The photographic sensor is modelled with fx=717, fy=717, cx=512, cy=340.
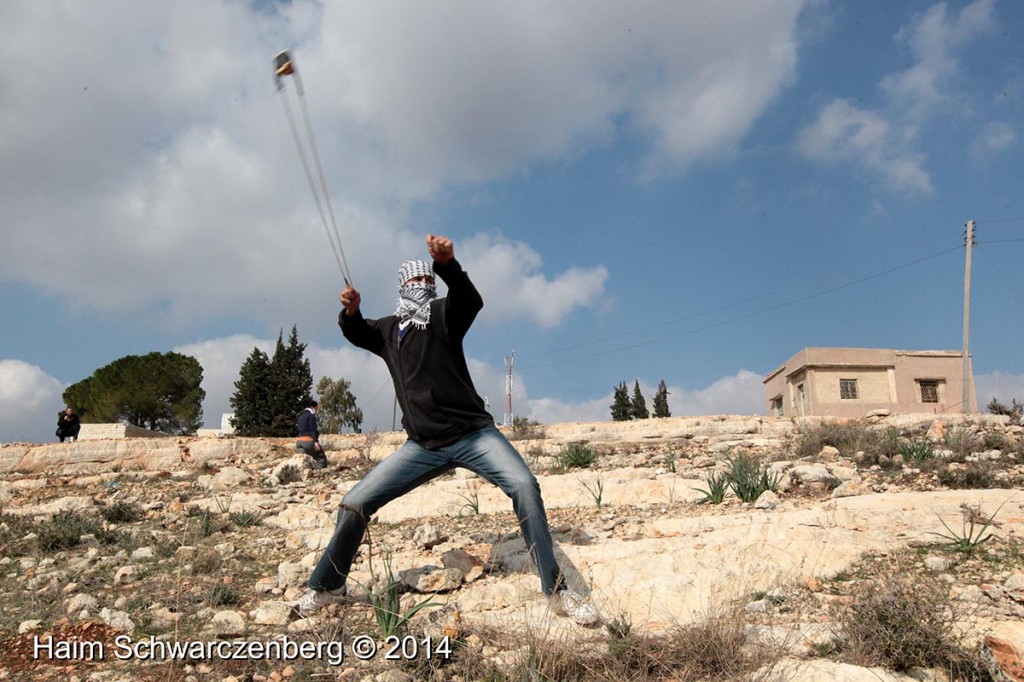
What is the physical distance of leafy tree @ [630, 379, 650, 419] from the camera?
48219 mm

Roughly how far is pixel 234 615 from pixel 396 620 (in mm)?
920

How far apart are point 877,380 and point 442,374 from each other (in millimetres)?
30481

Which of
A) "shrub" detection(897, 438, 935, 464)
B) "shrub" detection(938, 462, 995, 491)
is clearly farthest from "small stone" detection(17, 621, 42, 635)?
"shrub" detection(897, 438, 935, 464)

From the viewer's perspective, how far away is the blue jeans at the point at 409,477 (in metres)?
3.40

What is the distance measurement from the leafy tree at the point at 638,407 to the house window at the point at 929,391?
778 inches

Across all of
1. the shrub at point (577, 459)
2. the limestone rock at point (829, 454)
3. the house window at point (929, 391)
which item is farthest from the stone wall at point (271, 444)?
the house window at point (929, 391)

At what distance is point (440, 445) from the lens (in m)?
3.49

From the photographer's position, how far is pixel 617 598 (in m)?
3.50

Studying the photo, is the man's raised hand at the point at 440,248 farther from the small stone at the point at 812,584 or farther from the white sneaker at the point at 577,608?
the small stone at the point at 812,584

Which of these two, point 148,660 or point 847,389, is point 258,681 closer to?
point 148,660

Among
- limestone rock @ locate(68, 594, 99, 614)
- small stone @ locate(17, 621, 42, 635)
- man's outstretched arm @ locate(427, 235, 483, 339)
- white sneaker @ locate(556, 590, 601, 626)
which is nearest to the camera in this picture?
white sneaker @ locate(556, 590, 601, 626)

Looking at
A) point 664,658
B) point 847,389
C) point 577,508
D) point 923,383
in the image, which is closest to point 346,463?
point 577,508

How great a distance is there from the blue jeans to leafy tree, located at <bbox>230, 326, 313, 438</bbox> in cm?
3229

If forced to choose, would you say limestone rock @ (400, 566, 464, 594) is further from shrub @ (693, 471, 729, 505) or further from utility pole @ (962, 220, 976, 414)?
utility pole @ (962, 220, 976, 414)
